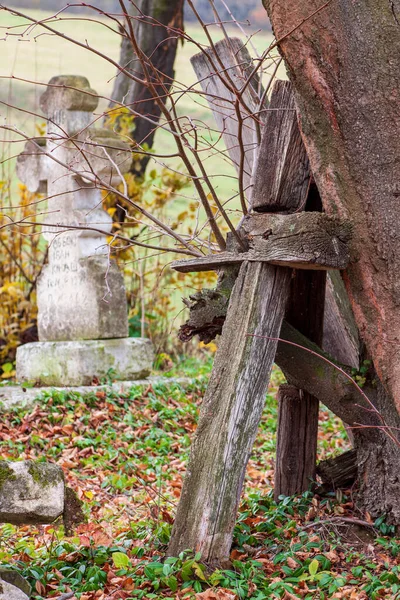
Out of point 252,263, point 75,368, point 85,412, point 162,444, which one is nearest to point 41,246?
point 75,368

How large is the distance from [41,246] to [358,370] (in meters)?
6.22

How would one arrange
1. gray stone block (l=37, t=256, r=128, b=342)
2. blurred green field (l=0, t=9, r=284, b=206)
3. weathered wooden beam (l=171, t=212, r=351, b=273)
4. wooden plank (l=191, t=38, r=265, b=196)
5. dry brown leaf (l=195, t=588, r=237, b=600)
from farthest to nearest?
blurred green field (l=0, t=9, r=284, b=206) < gray stone block (l=37, t=256, r=128, b=342) < wooden plank (l=191, t=38, r=265, b=196) < weathered wooden beam (l=171, t=212, r=351, b=273) < dry brown leaf (l=195, t=588, r=237, b=600)

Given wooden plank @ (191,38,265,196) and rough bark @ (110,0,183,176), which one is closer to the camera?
wooden plank @ (191,38,265,196)

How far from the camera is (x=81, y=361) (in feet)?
22.7

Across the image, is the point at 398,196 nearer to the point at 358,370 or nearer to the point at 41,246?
the point at 358,370

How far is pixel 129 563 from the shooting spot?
3.40 metres

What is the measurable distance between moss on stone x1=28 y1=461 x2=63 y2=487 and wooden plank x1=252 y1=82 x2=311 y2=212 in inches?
63.3

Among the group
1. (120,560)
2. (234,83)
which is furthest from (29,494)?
(234,83)

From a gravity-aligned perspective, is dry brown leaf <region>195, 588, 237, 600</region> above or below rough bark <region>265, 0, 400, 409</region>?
below

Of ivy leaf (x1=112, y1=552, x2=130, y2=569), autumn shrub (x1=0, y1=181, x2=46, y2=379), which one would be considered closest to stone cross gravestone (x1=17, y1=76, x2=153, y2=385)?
autumn shrub (x1=0, y1=181, x2=46, y2=379)

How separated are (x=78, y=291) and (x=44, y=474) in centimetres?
439

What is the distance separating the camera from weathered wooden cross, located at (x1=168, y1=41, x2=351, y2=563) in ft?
10.9

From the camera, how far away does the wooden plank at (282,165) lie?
12.0 ft

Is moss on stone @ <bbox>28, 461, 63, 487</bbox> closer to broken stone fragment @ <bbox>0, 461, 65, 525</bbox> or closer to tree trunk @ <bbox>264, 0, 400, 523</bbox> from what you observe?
broken stone fragment @ <bbox>0, 461, 65, 525</bbox>
